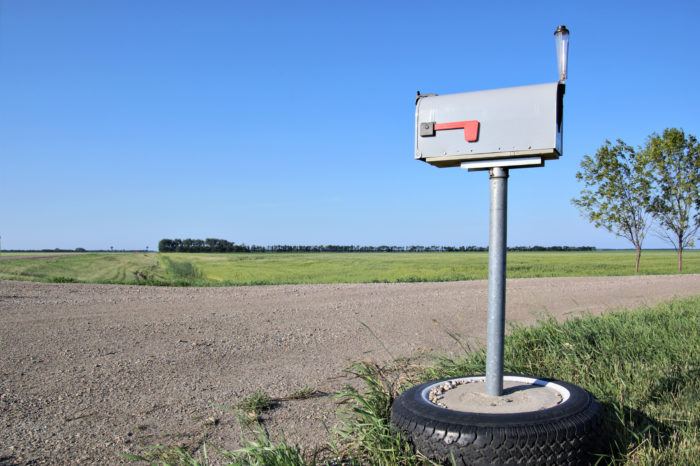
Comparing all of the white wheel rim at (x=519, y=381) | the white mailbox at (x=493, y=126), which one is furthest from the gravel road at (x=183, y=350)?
the white mailbox at (x=493, y=126)

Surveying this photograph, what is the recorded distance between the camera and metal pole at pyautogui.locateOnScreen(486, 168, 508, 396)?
2.80 m

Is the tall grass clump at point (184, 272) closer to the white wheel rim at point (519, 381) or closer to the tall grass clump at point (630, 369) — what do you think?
the tall grass clump at point (630, 369)

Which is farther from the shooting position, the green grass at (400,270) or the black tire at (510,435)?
the green grass at (400,270)

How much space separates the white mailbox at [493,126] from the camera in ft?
8.82

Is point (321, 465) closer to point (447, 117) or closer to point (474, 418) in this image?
point (474, 418)

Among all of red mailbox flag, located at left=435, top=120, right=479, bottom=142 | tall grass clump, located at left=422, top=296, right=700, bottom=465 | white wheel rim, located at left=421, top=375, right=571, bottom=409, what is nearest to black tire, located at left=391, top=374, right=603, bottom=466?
white wheel rim, located at left=421, top=375, right=571, bottom=409

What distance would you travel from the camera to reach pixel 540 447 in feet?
7.37

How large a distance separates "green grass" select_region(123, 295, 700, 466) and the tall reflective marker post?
89cm

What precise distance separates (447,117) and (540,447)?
6.44ft

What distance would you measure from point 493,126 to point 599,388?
252 cm

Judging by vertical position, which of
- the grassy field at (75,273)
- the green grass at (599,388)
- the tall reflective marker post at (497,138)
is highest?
the tall reflective marker post at (497,138)

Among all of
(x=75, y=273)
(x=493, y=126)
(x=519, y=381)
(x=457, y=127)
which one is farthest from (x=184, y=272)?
(x=493, y=126)

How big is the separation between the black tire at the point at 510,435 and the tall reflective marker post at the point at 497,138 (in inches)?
20.1

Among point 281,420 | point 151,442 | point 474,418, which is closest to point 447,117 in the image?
point 474,418
